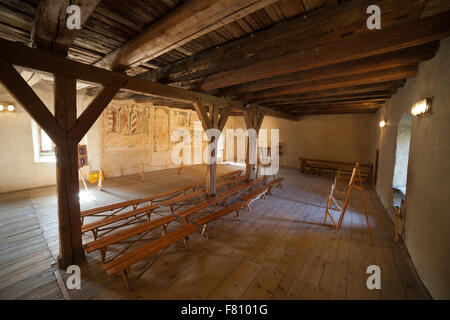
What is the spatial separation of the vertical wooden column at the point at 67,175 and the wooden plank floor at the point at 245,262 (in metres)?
0.34

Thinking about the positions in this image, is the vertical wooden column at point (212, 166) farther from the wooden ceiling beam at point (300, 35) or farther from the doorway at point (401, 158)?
the doorway at point (401, 158)

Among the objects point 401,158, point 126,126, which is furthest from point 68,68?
point 401,158

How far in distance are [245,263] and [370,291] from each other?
1514 millimetres

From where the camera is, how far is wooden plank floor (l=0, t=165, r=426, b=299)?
7.01ft

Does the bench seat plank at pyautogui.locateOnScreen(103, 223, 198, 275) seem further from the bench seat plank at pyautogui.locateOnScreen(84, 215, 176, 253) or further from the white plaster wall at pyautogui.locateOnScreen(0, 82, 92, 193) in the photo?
the white plaster wall at pyautogui.locateOnScreen(0, 82, 92, 193)

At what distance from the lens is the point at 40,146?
20.2 ft

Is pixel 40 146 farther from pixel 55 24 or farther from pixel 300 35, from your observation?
pixel 300 35

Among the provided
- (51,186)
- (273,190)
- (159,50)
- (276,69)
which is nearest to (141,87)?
(159,50)

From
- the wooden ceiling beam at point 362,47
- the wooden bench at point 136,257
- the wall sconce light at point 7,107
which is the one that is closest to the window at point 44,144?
the wall sconce light at point 7,107

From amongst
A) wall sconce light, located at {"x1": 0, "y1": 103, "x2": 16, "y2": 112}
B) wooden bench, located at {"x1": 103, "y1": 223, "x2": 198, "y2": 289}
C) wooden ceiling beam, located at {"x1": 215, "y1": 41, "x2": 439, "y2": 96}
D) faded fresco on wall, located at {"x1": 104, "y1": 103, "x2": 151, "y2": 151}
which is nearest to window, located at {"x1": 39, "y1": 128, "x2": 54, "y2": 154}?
wall sconce light, located at {"x1": 0, "y1": 103, "x2": 16, "y2": 112}

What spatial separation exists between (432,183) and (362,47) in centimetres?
187

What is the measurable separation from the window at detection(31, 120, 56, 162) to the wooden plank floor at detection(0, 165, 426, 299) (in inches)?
86.9

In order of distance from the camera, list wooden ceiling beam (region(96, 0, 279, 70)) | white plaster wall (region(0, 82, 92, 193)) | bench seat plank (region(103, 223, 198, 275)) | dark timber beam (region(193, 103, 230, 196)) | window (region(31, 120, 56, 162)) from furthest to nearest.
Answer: window (region(31, 120, 56, 162)) → white plaster wall (region(0, 82, 92, 193)) → dark timber beam (region(193, 103, 230, 196)) → bench seat plank (region(103, 223, 198, 275)) → wooden ceiling beam (region(96, 0, 279, 70))
